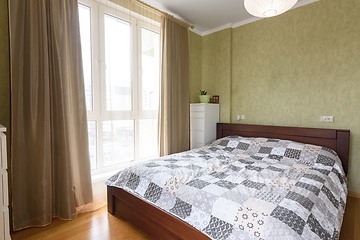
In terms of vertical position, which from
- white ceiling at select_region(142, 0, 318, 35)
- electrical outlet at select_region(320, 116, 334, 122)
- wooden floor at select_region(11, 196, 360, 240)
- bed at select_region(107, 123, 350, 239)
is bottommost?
wooden floor at select_region(11, 196, 360, 240)

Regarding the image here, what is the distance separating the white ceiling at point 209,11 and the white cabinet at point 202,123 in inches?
57.8

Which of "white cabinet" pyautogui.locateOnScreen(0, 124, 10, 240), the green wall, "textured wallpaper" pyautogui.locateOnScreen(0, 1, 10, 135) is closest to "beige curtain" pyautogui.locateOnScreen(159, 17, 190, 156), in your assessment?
the green wall

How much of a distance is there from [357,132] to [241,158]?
4.98ft

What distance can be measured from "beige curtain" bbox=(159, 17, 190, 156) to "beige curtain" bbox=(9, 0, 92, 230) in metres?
1.23

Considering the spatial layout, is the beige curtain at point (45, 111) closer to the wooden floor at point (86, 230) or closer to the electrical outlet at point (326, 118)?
the wooden floor at point (86, 230)

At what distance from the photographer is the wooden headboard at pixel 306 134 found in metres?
2.45

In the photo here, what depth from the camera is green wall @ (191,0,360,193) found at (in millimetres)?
2510

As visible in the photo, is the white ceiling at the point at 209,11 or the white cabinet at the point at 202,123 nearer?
the white ceiling at the point at 209,11

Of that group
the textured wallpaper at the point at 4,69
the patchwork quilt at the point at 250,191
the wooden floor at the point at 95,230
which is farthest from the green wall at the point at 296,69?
the textured wallpaper at the point at 4,69

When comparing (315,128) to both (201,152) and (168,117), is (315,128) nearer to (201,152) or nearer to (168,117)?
(201,152)

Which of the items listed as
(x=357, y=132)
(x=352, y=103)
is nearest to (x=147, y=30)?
(x=352, y=103)

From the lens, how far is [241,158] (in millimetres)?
2461

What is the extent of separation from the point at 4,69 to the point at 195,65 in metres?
2.86

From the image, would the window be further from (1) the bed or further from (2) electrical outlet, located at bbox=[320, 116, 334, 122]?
(2) electrical outlet, located at bbox=[320, 116, 334, 122]
